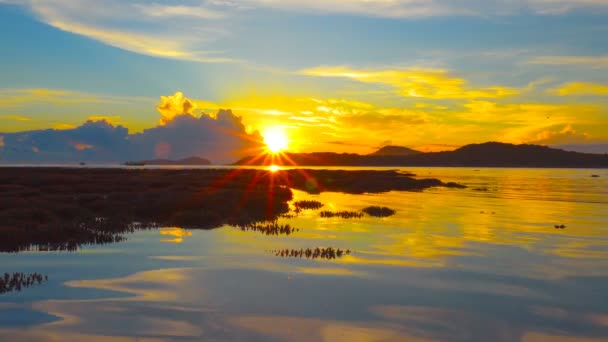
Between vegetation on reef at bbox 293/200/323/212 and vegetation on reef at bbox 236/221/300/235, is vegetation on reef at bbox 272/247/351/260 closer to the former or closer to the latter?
vegetation on reef at bbox 236/221/300/235

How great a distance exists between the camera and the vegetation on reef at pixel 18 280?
17.1 m

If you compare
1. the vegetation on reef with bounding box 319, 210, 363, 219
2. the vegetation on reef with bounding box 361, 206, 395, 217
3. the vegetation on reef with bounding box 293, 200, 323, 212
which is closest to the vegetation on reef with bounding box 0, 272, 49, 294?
the vegetation on reef with bounding box 319, 210, 363, 219

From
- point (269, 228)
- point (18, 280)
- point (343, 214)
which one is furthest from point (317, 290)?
point (343, 214)

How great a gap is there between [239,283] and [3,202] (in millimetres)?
28135

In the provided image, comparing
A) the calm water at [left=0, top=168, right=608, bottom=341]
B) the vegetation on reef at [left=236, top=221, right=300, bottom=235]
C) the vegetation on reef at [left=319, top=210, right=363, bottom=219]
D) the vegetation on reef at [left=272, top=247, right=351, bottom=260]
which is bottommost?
the calm water at [left=0, top=168, right=608, bottom=341]

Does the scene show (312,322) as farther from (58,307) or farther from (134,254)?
(134,254)

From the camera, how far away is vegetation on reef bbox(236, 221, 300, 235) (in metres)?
32.6

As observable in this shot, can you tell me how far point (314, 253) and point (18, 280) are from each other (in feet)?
42.9

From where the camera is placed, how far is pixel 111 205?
42906mm

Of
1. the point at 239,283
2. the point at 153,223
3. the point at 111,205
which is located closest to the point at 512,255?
the point at 239,283

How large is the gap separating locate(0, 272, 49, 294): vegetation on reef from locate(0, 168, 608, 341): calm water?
17.7 inches

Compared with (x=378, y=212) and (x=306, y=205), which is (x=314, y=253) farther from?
(x=306, y=205)

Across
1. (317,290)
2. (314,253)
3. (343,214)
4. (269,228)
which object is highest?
(343,214)

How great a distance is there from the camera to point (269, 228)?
111ft
